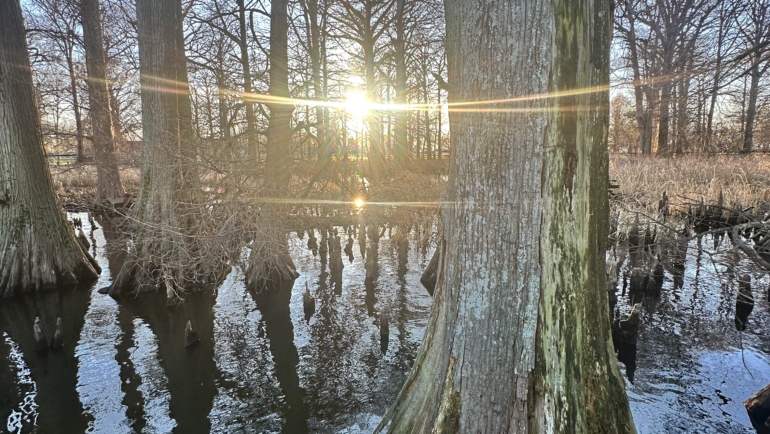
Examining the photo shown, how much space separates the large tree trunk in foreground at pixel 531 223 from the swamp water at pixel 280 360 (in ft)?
7.66

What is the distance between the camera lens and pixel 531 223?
2.01m

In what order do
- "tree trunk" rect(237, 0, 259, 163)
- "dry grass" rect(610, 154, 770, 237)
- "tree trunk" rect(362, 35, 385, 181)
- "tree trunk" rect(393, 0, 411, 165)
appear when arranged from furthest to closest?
"tree trunk" rect(393, 0, 411, 165), "tree trunk" rect(362, 35, 385, 181), "dry grass" rect(610, 154, 770, 237), "tree trunk" rect(237, 0, 259, 163)

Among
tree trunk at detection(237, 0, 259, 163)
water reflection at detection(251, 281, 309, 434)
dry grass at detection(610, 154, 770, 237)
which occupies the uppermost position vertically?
tree trunk at detection(237, 0, 259, 163)

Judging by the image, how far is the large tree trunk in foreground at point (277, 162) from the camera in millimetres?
7547

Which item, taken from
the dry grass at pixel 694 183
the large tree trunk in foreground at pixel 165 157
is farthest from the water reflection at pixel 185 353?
the dry grass at pixel 694 183

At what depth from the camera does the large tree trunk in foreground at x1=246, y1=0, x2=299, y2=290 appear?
7.55 meters

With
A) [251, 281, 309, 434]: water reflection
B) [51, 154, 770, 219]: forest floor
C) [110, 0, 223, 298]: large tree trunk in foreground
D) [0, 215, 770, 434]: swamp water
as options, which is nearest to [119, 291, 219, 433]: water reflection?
[0, 215, 770, 434]: swamp water

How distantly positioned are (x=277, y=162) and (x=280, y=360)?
364cm

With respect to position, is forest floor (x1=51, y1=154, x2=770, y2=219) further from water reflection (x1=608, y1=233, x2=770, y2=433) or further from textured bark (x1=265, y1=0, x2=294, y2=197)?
water reflection (x1=608, y1=233, x2=770, y2=433)

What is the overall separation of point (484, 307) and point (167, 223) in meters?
6.37

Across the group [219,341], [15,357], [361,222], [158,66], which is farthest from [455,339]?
[361,222]

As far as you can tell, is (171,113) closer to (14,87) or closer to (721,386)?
(14,87)

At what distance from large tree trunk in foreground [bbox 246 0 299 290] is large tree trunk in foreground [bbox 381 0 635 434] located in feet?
18.8

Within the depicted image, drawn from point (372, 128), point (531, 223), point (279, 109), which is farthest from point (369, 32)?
point (531, 223)
